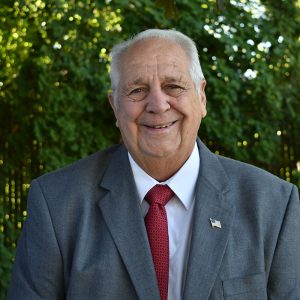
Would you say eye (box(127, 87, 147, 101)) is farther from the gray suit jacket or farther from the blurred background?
the blurred background

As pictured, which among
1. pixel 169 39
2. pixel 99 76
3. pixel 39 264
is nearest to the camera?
pixel 39 264

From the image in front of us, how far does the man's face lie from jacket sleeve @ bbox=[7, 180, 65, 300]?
18.5 inches

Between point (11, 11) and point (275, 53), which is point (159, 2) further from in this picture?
point (275, 53)

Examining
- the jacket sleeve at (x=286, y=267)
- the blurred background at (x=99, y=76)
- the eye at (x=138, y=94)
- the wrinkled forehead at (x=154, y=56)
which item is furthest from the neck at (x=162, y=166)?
the blurred background at (x=99, y=76)

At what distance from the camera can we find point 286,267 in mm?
2781

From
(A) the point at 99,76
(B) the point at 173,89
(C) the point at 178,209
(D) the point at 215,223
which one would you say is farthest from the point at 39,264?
(A) the point at 99,76

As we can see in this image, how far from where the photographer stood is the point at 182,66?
2.86 meters

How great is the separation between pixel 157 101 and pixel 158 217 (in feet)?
1.53

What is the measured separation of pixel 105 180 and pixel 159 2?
38.9 inches

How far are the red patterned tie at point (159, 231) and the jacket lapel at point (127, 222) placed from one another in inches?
1.8

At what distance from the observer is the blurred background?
559 cm

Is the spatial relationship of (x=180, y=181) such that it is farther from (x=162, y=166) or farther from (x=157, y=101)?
(x=157, y=101)

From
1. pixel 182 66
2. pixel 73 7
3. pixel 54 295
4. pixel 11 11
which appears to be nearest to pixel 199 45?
pixel 73 7

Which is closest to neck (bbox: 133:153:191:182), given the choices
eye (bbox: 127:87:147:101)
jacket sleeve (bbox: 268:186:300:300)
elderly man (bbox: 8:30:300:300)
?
elderly man (bbox: 8:30:300:300)
